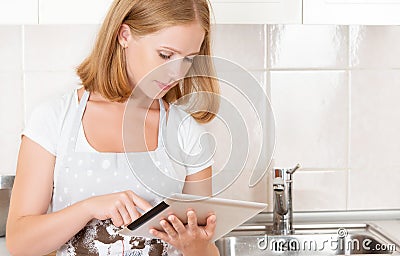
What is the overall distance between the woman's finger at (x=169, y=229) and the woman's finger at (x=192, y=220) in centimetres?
3

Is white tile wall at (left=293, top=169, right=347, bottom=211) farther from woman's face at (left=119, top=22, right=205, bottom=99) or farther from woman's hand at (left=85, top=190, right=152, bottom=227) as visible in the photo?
woman's hand at (left=85, top=190, right=152, bottom=227)

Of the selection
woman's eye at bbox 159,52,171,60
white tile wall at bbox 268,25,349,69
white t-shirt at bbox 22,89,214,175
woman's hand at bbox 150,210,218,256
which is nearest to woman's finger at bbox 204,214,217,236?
woman's hand at bbox 150,210,218,256

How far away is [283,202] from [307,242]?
12 cm

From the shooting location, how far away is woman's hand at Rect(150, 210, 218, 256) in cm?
123

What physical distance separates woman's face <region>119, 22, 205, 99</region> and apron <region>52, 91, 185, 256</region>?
159mm

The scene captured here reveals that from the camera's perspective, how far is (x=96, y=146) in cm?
145

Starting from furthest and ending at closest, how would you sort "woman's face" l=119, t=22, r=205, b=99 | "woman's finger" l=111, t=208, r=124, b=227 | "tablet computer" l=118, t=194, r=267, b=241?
"woman's face" l=119, t=22, r=205, b=99 → "woman's finger" l=111, t=208, r=124, b=227 → "tablet computer" l=118, t=194, r=267, b=241

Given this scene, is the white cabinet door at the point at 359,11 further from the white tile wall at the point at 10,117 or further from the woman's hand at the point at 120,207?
the white tile wall at the point at 10,117

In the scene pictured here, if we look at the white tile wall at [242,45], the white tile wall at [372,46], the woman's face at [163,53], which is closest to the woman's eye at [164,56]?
the woman's face at [163,53]

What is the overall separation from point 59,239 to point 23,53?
697 millimetres

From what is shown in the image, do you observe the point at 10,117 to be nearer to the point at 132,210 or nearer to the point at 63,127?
the point at 63,127

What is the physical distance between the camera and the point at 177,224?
4.05ft

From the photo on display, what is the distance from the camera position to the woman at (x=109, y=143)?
53.1 inches

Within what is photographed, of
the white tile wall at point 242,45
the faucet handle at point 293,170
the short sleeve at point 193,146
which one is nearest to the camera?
the short sleeve at point 193,146
